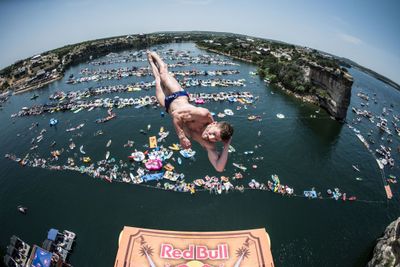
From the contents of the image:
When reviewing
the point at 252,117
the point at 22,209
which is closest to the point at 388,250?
the point at 252,117

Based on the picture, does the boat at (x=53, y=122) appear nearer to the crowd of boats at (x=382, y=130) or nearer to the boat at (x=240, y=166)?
the boat at (x=240, y=166)

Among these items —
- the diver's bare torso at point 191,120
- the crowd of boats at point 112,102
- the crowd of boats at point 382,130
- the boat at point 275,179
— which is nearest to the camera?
the diver's bare torso at point 191,120

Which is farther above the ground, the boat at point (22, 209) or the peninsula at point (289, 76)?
the peninsula at point (289, 76)

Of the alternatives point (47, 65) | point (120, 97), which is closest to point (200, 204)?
point (120, 97)

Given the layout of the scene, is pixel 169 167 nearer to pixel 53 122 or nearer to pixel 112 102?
pixel 112 102

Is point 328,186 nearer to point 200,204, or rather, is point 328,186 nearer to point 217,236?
point 200,204

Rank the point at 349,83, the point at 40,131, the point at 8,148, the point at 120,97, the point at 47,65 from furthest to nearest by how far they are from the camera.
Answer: the point at 47,65 → the point at 120,97 → the point at 349,83 → the point at 40,131 → the point at 8,148

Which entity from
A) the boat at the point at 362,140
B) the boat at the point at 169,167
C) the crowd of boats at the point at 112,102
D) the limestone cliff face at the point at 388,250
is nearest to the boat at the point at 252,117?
the crowd of boats at the point at 112,102
